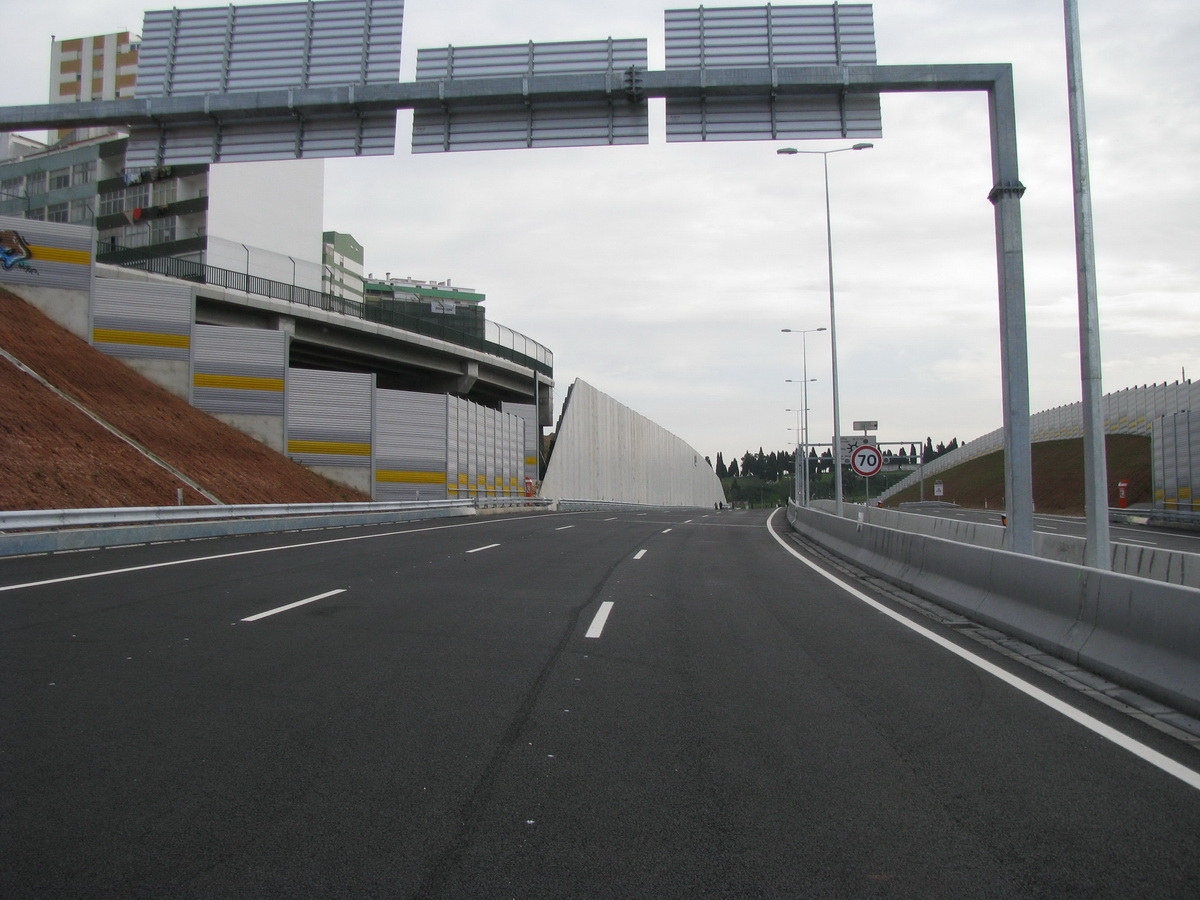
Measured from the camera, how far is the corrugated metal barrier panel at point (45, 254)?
33188mm

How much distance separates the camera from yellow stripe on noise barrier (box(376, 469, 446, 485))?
147 feet

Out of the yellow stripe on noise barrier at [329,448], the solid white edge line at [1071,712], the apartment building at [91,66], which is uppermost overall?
the apartment building at [91,66]

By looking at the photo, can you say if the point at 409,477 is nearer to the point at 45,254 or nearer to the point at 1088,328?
the point at 45,254

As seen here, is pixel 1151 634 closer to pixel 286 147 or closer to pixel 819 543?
pixel 286 147

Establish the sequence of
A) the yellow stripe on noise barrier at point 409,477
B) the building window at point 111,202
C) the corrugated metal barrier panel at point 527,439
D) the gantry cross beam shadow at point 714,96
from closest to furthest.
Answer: the gantry cross beam shadow at point 714,96, the yellow stripe on noise barrier at point 409,477, the corrugated metal barrier panel at point 527,439, the building window at point 111,202

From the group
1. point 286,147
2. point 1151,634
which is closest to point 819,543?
point 286,147

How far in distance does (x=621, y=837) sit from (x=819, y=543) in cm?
2240

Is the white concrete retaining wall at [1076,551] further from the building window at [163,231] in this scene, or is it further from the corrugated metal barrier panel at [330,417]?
the building window at [163,231]

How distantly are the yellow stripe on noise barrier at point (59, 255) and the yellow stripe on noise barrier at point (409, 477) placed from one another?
50.4ft

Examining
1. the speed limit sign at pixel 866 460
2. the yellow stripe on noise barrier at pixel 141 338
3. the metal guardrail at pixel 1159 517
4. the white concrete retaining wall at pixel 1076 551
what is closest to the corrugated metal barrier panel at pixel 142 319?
the yellow stripe on noise barrier at pixel 141 338

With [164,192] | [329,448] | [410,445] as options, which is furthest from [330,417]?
[164,192]

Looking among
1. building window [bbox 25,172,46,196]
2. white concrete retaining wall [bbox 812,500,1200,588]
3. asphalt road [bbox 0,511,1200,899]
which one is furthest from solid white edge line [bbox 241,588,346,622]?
building window [bbox 25,172,46,196]

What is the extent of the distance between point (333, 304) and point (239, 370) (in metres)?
7.68

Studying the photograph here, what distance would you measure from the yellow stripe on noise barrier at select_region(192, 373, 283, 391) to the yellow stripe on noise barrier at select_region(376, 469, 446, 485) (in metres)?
6.52
